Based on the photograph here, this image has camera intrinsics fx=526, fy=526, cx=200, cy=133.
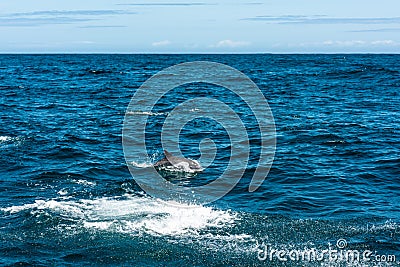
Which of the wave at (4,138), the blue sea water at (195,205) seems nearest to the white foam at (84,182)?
the blue sea water at (195,205)

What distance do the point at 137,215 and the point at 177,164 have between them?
709 cm

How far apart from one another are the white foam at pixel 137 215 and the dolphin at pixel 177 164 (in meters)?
4.62

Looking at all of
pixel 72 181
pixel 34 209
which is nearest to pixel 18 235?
pixel 34 209

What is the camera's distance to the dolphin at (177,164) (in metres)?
26.2

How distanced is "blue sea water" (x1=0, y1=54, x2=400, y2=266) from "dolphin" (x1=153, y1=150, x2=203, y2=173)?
1111 mm

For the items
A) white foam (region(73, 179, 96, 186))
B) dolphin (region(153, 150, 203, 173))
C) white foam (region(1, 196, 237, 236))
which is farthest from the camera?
dolphin (region(153, 150, 203, 173))

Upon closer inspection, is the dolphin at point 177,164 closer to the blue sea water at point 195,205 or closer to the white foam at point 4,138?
the blue sea water at point 195,205

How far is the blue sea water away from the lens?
656 inches

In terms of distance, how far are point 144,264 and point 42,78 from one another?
2554 inches

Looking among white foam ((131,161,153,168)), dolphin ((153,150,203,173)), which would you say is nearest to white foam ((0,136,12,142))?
white foam ((131,161,153,168))

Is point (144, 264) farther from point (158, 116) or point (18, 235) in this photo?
point (158, 116)

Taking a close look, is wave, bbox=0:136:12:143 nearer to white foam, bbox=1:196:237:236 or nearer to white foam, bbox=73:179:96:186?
white foam, bbox=73:179:96:186

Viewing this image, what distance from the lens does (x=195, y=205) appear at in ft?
69.3

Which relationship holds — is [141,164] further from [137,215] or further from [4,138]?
[4,138]
